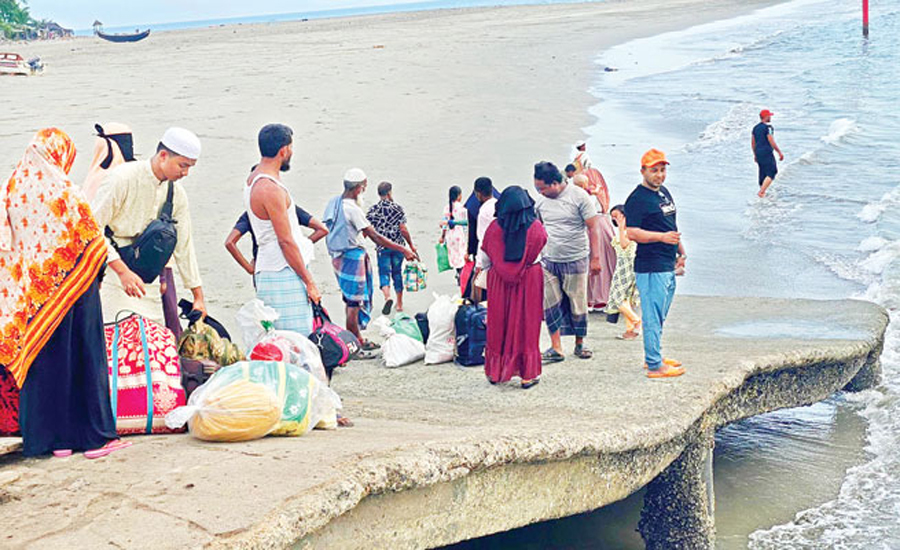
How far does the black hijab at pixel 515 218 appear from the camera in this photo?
21.1ft

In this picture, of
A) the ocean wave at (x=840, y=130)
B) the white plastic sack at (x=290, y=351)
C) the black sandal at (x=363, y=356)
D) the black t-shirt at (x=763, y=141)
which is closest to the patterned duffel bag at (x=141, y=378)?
the white plastic sack at (x=290, y=351)

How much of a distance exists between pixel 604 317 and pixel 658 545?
345 centimetres

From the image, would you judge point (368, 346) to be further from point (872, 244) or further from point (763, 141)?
point (763, 141)

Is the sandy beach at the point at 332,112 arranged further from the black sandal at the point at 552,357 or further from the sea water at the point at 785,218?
the black sandal at the point at 552,357

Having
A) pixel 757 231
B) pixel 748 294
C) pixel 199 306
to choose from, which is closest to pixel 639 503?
pixel 199 306

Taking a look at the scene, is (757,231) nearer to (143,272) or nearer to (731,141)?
(731,141)

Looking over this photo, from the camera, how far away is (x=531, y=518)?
16.8 feet

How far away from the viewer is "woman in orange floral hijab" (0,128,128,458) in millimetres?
4531

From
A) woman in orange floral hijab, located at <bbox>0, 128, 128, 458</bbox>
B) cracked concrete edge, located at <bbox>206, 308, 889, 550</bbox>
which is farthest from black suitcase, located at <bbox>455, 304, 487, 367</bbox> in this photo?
woman in orange floral hijab, located at <bbox>0, 128, 128, 458</bbox>

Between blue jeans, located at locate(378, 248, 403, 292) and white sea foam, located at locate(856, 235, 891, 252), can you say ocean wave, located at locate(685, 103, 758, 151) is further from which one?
blue jeans, located at locate(378, 248, 403, 292)

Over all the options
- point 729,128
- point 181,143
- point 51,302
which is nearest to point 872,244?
point 729,128

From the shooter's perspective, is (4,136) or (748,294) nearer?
(748,294)

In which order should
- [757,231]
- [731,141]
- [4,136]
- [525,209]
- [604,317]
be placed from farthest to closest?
[731,141] < [4,136] < [757,231] < [604,317] < [525,209]

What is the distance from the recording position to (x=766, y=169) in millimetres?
16344
